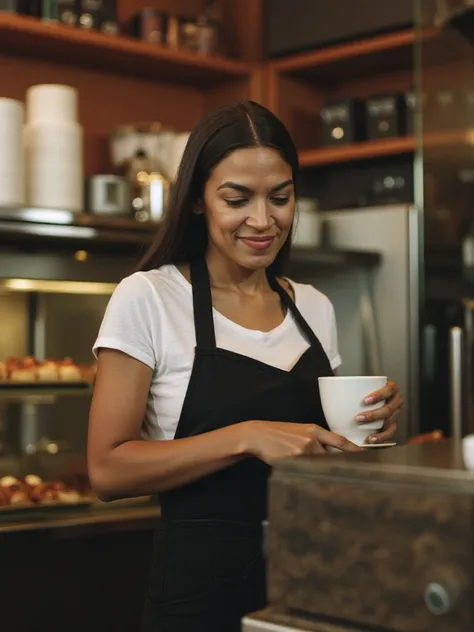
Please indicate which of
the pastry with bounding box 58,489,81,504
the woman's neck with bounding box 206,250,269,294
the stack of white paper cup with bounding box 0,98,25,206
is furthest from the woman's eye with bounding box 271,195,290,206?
the pastry with bounding box 58,489,81,504

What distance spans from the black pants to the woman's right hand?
0.27 metres

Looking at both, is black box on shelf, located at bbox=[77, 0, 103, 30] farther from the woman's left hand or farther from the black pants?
the woman's left hand

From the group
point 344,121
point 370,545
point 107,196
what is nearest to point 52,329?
A: point 107,196

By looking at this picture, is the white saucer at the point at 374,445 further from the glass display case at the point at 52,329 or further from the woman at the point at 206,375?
the glass display case at the point at 52,329

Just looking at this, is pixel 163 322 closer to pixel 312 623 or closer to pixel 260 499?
pixel 260 499

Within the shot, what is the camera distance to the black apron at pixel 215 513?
150 cm

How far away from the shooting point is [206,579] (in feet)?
4.97

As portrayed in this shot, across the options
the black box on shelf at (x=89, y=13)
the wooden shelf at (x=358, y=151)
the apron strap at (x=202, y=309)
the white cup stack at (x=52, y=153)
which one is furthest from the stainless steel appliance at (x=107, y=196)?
the apron strap at (x=202, y=309)

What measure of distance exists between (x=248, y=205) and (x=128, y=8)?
7.83ft

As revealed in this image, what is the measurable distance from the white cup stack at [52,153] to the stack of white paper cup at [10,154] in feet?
0.40

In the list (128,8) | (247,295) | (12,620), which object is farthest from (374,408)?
(128,8)

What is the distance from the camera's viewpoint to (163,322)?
1.54 meters

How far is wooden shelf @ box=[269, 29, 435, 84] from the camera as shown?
353 cm

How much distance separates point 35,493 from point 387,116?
182cm
